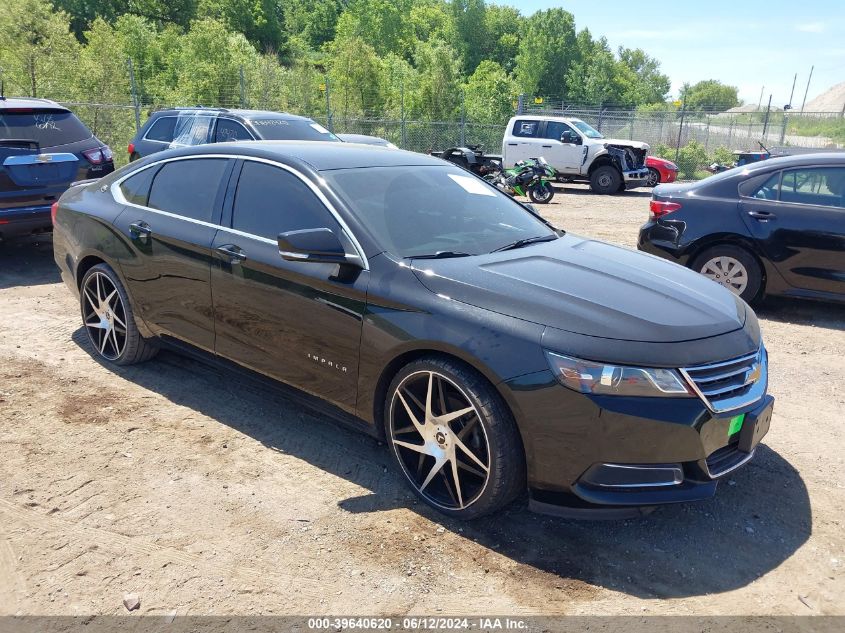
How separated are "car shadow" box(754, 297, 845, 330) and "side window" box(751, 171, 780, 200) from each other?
109 centimetres

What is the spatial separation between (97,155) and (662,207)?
21.1 ft

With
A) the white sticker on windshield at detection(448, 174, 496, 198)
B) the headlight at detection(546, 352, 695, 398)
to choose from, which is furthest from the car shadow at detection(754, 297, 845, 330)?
the headlight at detection(546, 352, 695, 398)

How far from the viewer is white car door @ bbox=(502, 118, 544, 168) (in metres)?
19.0

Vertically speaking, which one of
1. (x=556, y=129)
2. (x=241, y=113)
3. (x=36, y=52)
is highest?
(x=36, y=52)

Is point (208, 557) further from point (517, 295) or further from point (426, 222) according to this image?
point (426, 222)

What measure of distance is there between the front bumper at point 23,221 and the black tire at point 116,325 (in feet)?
9.11

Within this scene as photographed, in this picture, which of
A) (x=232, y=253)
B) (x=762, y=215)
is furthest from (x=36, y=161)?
(x=762, y=215)

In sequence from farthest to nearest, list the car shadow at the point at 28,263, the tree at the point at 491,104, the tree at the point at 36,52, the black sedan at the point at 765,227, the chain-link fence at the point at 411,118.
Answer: the tree at the point at 491,104 → the chain-link fence at the point at 411,118 → the tree at the point at 36,52 → the car shadow at the point at 28,263 → the black sedan at the point at 765,227

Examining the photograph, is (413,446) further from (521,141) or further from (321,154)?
(521,141)

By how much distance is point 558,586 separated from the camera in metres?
2.80

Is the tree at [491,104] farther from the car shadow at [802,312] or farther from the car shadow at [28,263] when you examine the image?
the car shadow at [802,312]

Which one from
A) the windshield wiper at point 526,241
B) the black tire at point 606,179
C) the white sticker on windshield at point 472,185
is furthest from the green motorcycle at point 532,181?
the windshield wiper at point 526,241

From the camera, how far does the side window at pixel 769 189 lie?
6.65 m

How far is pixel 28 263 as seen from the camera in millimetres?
8016
